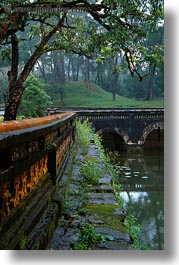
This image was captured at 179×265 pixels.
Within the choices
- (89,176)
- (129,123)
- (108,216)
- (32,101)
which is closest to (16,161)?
(108,216)

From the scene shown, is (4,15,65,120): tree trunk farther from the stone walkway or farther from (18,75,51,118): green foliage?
(18,75,51,118): green foliage

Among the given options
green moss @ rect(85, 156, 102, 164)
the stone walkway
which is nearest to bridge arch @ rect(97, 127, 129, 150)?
green moss @ rect(85, 156, 102, 164)

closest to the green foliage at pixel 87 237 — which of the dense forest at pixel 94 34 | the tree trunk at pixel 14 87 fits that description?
the dense forest at pixel 94 34

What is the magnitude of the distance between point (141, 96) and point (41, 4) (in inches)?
1217

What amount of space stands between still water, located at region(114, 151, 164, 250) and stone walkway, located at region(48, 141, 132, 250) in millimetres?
1214

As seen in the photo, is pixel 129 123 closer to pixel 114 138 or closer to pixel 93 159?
pixel 114 138

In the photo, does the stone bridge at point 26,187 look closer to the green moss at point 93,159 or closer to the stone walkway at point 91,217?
the stone walkway at point 91,217

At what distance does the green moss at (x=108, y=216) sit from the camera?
314 centimetres

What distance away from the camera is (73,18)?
10.4 meters

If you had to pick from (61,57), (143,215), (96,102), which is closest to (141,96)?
(96,102)

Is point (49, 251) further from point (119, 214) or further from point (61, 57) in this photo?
point (61, 57)

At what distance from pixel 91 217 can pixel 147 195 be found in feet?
21.0

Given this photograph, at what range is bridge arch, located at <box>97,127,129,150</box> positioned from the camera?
20.8m

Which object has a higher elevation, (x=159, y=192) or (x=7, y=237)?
(x=7, y=237)
